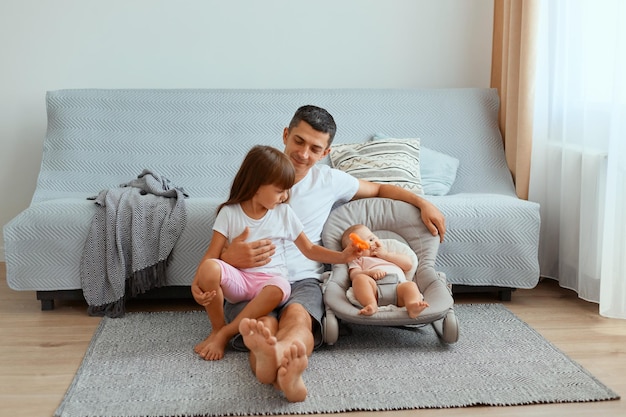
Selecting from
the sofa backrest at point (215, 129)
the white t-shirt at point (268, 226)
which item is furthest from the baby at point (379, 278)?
the sofa backrest at point (215, 129)

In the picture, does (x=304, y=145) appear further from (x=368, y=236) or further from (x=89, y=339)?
(x=89, y=339)

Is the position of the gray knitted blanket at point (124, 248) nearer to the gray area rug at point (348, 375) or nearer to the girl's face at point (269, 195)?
the gray area rug at point (348, 375)

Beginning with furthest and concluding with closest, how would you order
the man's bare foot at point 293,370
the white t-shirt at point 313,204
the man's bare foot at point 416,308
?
the white t-shirt at point 313,204
the man's bare foot at point 416,308
the man's bare foot at point 293,370

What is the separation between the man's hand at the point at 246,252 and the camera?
102 inches

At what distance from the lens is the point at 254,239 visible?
265cm

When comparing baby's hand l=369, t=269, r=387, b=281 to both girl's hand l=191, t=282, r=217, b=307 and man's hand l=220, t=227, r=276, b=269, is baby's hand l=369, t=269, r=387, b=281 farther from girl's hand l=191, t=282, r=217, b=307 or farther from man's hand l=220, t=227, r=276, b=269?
girl's hand l=191, t=282, r=217, b=307

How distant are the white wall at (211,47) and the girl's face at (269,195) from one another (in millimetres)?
1602

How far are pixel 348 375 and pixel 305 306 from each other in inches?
11.9

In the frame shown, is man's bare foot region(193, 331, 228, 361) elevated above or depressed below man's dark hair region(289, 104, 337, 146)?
below

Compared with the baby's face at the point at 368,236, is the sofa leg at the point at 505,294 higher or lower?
lower

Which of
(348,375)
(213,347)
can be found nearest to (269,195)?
(213,347)

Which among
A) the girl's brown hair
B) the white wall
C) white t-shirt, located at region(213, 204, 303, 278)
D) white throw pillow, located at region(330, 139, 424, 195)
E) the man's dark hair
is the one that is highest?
the white wall

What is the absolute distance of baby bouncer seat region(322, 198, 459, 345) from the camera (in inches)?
99.7

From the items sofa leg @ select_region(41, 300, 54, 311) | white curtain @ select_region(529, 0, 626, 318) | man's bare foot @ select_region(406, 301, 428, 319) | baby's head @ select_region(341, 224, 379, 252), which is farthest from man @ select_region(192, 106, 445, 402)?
sofa leg @ select_region(41, 300, 54, 311)
